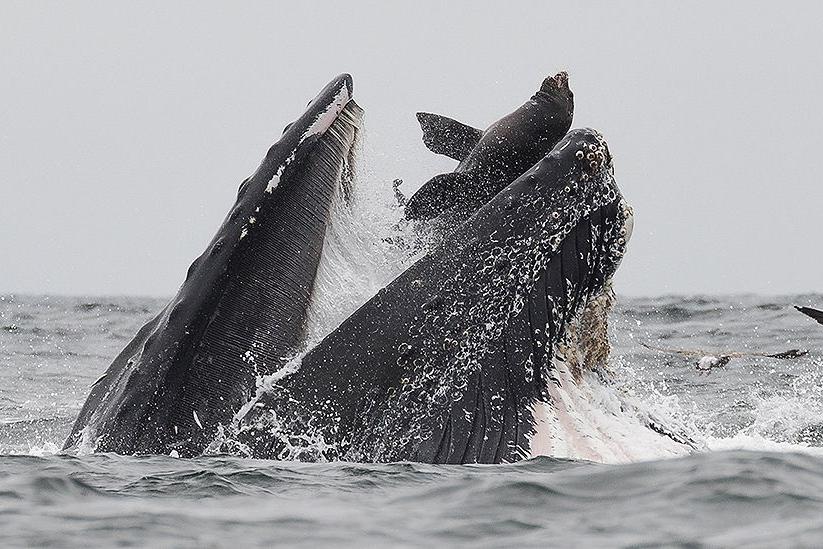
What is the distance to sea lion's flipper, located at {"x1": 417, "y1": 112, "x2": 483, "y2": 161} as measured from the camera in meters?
6.91

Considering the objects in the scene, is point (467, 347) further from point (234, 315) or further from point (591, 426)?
point (234, 315)

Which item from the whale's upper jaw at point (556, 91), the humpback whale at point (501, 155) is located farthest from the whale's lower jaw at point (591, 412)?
the whale's upper jaw at point (556, 91)

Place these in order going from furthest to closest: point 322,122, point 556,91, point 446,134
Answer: point 446,134 < point 556,91 < point 322,122

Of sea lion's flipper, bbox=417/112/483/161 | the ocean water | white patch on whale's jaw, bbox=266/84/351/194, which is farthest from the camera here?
sea lion's flipper, bbox=417/112/483/161

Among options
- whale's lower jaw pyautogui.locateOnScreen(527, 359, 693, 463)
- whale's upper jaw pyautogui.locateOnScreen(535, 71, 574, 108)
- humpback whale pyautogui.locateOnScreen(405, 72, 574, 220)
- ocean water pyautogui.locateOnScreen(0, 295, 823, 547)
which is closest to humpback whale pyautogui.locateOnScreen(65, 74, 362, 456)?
ocean water pyautogui.locateOnScreen(0, 295, 823, 547)

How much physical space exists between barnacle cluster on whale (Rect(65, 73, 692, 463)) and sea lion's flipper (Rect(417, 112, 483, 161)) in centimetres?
71

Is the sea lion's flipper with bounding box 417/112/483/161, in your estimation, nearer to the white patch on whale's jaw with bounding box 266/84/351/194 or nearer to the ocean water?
the white patch on whale's jaw with bounding box 266/84/351/194

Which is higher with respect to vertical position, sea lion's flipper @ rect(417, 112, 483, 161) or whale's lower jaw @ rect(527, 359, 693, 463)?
sea lion's flipper @ rect(417, 112, 483, 161)

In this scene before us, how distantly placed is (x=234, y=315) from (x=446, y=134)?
5.55ft

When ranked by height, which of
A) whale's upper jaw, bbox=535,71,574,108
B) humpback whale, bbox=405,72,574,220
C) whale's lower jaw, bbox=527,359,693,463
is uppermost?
whale's upper jaw, bbox=535,71,574,108

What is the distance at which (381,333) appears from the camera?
5.73 meters

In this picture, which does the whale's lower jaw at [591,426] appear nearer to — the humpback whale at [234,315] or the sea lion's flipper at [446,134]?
the humpback whale at [234,315]

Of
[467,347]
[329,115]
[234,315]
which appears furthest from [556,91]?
[234,315]

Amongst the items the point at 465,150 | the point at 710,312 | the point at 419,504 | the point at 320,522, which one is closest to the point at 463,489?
the point at 419,504
